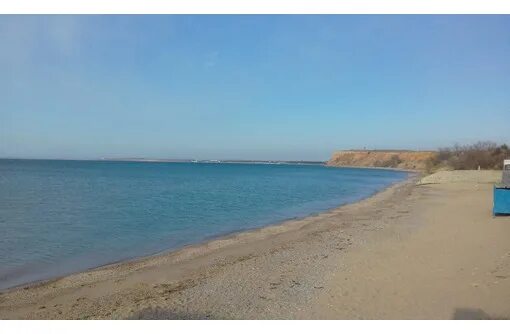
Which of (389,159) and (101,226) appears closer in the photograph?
(101,226)

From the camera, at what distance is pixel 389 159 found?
162875 mm

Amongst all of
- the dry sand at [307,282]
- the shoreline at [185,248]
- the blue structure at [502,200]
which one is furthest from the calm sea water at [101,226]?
the blue structure at [502,200]

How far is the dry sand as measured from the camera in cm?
630

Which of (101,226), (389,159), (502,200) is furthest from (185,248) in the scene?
(389,159)

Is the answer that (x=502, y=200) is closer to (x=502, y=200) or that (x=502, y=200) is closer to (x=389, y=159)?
(x=502, y=200)

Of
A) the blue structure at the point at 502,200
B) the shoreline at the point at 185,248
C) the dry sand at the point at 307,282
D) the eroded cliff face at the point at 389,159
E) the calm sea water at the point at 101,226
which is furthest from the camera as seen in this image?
the eroded cliff face at the point at 389,159

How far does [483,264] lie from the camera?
8.46 metres

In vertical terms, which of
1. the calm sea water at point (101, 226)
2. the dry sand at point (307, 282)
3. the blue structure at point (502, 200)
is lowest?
the calm sea water at point (101, 226)

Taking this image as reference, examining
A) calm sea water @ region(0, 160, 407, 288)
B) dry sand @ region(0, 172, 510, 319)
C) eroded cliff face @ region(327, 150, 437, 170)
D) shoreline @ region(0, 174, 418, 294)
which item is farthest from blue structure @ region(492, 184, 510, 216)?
eroded cliff face @ region(327, 150, 437, 170)

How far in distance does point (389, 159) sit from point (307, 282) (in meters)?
163

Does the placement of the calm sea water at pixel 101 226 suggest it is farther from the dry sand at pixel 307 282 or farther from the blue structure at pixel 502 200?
the blue structure at pixel 502 200

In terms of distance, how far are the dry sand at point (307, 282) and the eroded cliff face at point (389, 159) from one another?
119692 millimetres

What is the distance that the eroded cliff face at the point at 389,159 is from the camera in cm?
13762
